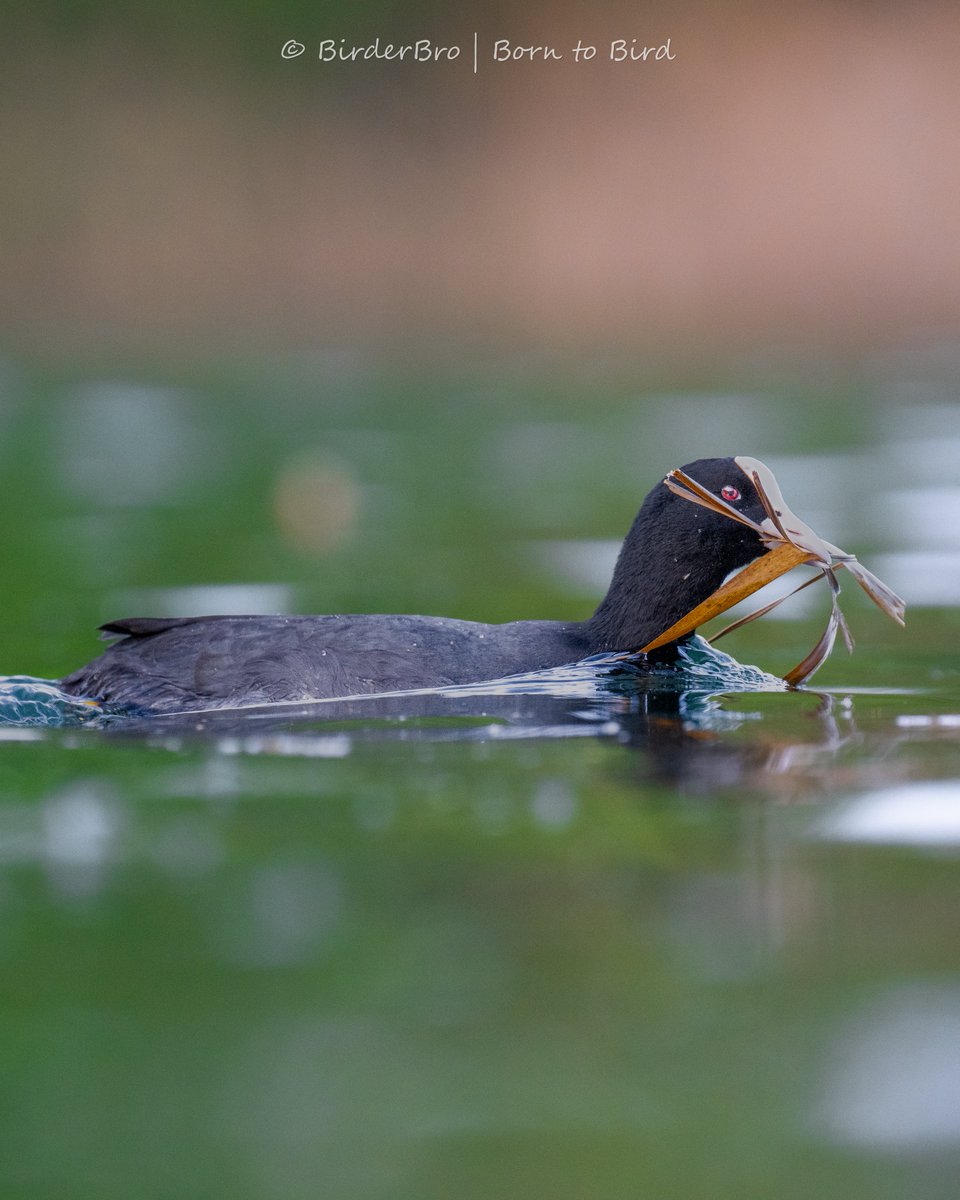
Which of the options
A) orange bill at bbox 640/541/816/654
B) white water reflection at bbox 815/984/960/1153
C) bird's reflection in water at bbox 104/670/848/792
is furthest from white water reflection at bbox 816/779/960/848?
orange bill at bbox 640/541/816/654

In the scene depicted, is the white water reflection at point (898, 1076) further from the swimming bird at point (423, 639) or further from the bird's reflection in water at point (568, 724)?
the swimming bird at point (423, 639)

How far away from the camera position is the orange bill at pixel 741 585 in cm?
606

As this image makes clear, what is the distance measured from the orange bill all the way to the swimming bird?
3 centimetres

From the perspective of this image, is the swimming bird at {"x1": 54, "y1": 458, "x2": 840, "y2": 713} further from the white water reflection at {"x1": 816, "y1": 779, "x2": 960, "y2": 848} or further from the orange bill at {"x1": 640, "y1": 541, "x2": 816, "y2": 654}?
the white water reflection at {"x1": 816, "y1": 779, "x2": 960, "y2": 848}

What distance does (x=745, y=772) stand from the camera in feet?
16.4

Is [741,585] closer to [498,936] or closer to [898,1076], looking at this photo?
[498,936]

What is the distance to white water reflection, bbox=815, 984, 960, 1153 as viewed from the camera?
3014 mm

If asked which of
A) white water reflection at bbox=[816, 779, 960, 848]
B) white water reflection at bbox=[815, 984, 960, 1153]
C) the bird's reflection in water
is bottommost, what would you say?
white water reflection at bbox=[815, 984, 960, 1153]

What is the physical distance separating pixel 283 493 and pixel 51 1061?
8402mm

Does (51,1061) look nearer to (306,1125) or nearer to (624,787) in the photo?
(306,1125)

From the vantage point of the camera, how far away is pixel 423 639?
602 centimetres

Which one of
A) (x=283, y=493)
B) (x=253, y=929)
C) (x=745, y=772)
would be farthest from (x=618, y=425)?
(x=253, y=929)

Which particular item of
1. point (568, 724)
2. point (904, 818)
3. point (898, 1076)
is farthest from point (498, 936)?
point (568, 724)

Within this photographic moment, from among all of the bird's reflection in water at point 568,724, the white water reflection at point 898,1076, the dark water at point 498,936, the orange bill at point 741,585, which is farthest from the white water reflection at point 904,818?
the orange bill at point 741,585
